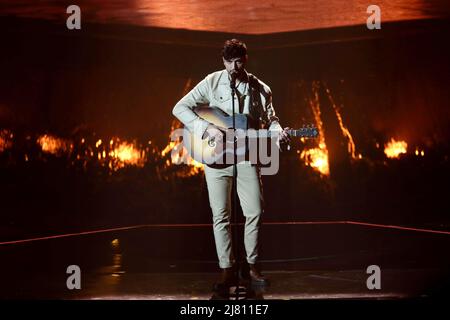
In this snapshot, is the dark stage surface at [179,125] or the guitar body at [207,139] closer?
the guitar body at [207,139]

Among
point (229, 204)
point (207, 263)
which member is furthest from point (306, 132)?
point (207, 263)

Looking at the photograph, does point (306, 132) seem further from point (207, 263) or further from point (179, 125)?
point (179, 125)

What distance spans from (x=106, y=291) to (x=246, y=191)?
955 mm

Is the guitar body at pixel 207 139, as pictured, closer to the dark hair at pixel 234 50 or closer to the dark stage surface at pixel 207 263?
the dark hair at pixel 234 50

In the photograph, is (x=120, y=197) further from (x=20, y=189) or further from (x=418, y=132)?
(x=418, y=132)

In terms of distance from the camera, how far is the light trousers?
327 centimetres

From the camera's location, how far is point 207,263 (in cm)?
419

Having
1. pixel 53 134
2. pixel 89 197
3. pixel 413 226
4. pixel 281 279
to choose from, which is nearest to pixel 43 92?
pixel 53 134

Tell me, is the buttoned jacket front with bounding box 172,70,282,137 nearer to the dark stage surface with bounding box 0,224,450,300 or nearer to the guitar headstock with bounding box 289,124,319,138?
the guitar headstock with bounding box 289,124,319,138

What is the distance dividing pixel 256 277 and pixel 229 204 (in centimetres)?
44

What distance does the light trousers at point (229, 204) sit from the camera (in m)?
3.27

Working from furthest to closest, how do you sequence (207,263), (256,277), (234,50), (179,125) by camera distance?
1. (179,125)
2. (207,263)
3. (256,277)
4. (234,50)

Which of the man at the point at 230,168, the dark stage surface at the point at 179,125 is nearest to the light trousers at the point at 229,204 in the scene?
the man at the point at 230,168

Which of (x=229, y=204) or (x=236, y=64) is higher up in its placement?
(x=236, y=64)
